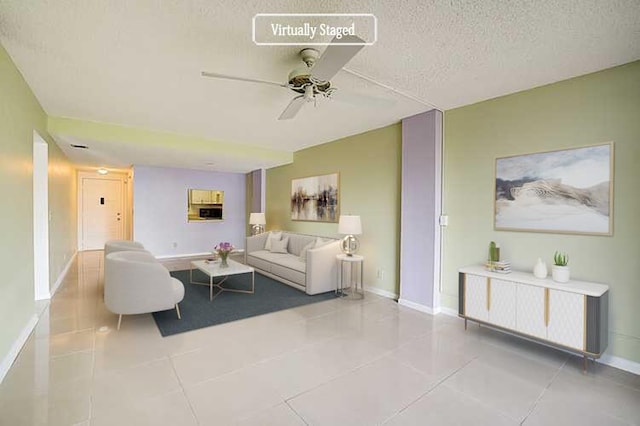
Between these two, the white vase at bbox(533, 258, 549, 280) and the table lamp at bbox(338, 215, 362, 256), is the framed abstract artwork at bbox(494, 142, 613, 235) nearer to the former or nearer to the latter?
the white vase at bbox(533, 258, 549, 280)

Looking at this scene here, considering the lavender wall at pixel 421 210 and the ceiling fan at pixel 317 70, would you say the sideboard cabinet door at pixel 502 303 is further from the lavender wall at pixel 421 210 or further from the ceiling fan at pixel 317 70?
the ceiling fan at pixel 317 70

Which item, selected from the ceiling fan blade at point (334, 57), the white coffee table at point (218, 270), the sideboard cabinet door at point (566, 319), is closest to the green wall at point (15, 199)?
the white coffee table at point (218, 270)

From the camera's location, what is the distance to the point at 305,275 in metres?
4.57

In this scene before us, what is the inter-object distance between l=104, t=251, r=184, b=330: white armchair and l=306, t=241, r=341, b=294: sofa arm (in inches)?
76.4

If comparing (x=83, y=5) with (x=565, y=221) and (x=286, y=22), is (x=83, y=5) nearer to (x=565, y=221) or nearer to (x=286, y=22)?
(x=286, y=22)

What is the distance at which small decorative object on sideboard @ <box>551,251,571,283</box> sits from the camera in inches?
104

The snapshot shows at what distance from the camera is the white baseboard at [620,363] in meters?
2.44

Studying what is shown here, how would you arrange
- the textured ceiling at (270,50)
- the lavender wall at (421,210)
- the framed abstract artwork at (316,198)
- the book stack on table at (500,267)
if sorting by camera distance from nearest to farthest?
the textured ceiling at (270,50) → the book stack on table at (500,267) → the lavender wall at (421,210) → the framed abstract artwork at (316,198)

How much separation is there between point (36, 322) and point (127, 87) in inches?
107

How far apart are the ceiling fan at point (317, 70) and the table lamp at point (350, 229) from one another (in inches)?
76.1

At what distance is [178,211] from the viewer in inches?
309

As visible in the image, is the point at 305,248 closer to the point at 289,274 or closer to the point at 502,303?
the point at 289,274

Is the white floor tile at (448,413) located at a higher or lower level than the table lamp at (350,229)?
lower

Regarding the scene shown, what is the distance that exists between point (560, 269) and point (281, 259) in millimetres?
3951
